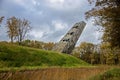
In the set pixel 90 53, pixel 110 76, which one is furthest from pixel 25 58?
pixel 90 53

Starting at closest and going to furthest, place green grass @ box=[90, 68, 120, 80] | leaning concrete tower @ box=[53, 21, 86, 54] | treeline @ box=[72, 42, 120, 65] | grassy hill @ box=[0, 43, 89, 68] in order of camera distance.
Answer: green grass @ box=[90, 68, 120, 80]
grassy hill @ box=[0, 43, 89, 68]
leaning concrete tower @ box=[53, 21, 86, 54]
treeline @ box=[72, 42, 120, 65]

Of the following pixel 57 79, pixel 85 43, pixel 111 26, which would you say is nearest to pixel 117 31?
pixel 111 26

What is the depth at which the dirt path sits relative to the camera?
1505 centimetres

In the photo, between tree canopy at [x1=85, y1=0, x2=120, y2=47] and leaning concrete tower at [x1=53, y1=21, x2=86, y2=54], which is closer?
tree canopy at [x1=85, y1=0, x2=120, y2=47]

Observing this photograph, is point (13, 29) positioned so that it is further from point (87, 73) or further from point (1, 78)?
point (1, 78)

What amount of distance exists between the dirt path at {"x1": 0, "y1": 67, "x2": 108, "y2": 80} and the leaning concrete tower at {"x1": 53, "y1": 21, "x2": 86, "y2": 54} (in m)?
11.9

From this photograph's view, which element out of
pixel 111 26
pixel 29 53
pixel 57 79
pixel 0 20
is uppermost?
pixel 0 20

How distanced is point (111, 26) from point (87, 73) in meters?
4.39

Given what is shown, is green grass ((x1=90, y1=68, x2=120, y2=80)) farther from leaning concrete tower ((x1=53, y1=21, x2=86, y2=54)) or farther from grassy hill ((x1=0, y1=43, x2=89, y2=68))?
leaning concrete tower ((x1=53, y1=21, x2=86, y2=54))

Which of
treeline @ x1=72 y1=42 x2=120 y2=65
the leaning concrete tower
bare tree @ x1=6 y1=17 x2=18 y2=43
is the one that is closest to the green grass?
the leaning concrete tower

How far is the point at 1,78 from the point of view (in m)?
14.7

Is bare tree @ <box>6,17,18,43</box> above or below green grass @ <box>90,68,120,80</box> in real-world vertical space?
above

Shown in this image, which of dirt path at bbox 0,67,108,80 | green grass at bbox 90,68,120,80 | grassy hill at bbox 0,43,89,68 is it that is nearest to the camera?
dirt path at bbox 0,67,108,80

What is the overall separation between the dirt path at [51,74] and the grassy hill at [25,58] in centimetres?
273
